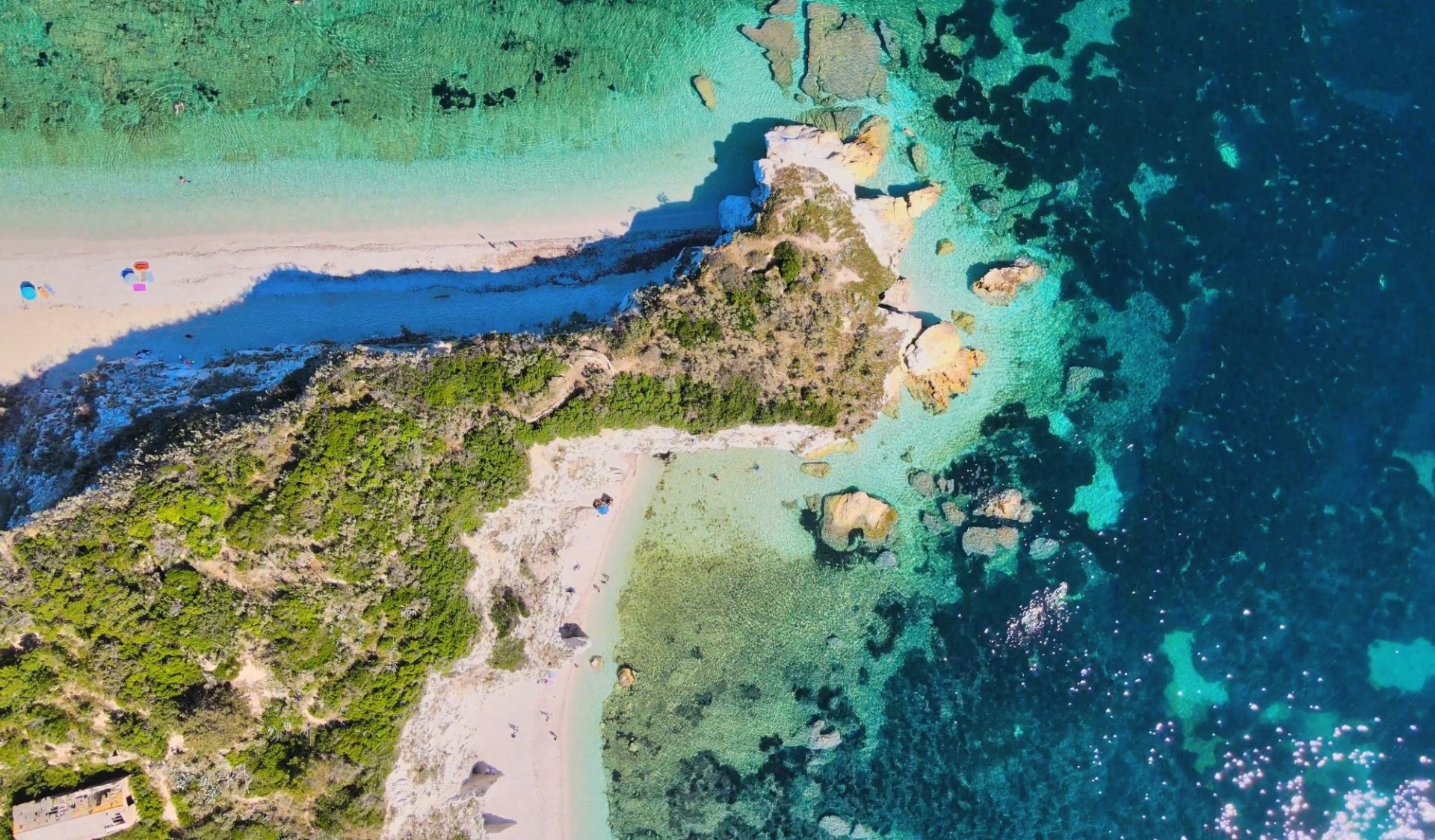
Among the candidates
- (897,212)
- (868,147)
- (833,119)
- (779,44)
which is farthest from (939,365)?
(779,44)

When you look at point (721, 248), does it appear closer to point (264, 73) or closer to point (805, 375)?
point (805, 375)

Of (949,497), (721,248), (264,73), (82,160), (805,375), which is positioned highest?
(264,73)

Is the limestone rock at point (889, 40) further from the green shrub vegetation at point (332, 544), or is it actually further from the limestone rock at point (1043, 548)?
the limestone rock at point (1043, 548)

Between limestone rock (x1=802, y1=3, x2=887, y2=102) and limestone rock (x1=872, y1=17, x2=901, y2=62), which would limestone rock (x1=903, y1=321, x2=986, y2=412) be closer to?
limestone rock (x1=802, y1=3, x2=887, y2=102)

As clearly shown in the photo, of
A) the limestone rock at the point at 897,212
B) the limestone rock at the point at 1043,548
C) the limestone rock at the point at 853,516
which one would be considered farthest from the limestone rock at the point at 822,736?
the limestone rock at the point at 897,212

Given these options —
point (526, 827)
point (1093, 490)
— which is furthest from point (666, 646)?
point (1093, 490)

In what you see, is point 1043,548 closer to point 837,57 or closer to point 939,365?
point 939,365
